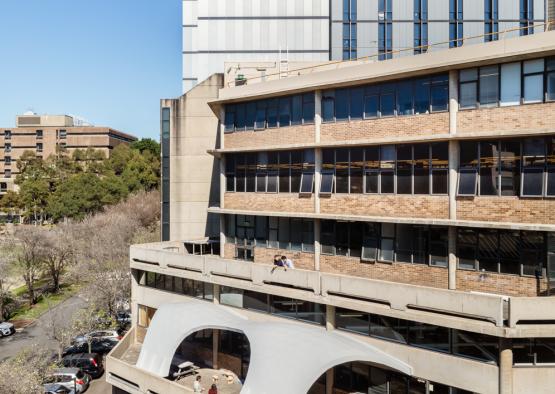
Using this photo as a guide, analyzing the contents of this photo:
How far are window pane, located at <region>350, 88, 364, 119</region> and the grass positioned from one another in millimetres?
34240

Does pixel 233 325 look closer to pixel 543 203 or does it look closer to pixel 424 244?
pixel 424 244

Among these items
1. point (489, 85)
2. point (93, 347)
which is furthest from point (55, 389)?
point (489, 85)

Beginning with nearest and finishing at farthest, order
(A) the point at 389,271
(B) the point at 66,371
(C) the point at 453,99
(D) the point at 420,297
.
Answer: (D) the point at 420,297 < (C) the point at 453,99 < (A) the point at 389,271 < (B) the point at 66,371

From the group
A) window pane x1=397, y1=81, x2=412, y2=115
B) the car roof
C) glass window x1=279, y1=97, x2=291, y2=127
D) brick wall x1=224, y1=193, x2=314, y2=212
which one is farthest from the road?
window pane x1=397, y1=81, x2=412, y2=115

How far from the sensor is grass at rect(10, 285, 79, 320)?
44625mm

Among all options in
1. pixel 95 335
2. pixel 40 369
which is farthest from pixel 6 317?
pixel 40 369

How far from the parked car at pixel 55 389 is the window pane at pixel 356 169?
66.7 feet

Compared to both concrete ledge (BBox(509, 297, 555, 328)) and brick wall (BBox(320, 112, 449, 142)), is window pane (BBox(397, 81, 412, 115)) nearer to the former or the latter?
brick wall (BBox(320, 112, 449, 142))

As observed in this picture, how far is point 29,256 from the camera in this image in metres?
48.6

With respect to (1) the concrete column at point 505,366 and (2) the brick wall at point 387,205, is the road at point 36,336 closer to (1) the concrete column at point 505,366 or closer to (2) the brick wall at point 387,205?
(2) the brick wall at point 387,205

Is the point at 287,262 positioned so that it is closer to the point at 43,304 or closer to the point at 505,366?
the point at 505,366

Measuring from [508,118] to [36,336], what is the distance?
38390mm

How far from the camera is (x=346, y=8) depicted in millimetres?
46781

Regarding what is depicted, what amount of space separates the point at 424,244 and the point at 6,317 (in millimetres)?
41231
